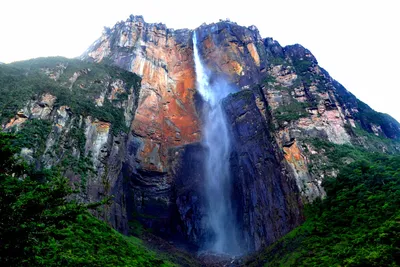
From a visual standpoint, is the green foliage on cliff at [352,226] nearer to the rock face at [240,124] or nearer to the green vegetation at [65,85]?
the rock face at [240,124]

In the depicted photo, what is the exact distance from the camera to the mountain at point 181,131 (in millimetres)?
30578

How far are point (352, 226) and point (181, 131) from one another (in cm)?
3144

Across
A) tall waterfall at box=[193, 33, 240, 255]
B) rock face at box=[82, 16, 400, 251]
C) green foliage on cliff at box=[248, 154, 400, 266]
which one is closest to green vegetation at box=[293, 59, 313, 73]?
rock face at box=[82, 16, 400, 251]

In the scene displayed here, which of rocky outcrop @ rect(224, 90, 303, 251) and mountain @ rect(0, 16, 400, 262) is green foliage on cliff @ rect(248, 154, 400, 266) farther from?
rocky outcrop @ rect(224, 90, 303, 251)

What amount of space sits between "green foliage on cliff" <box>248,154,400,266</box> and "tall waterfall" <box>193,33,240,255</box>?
10104mm

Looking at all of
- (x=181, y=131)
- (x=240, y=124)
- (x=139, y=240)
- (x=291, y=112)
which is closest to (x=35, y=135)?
(x=139, y=240)

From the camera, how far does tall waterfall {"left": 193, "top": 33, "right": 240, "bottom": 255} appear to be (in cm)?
3800

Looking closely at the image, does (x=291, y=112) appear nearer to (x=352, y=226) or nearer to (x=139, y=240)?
(x=352, y=226)


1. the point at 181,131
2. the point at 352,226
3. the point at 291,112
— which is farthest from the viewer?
the point at 181,131

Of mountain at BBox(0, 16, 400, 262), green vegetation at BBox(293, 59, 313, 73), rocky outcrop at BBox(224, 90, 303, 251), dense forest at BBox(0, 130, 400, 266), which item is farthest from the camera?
green vegetation at BBox(293, 59, 313, 73)

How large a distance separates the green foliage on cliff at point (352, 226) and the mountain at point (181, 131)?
2.39 m

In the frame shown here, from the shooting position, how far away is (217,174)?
4391 cm

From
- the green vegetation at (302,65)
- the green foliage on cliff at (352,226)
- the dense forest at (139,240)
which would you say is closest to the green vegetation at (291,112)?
the dense forest at (139,240)

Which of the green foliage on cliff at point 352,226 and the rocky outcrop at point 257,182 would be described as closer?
the green foliage on cliff at point 352,226
